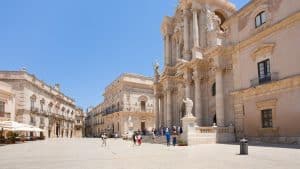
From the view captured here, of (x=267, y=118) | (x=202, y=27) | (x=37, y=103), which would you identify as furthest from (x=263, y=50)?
(x=37, y=103)

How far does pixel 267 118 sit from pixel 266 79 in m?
2.51

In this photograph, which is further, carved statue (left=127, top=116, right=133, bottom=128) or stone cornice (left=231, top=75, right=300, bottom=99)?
carved statue (left=127, top=116, right=133, bottom=128)

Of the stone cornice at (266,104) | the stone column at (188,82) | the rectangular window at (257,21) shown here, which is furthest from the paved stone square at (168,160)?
the stone column at (188,82)

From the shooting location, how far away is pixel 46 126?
4850cm

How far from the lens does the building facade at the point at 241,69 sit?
17.1 m

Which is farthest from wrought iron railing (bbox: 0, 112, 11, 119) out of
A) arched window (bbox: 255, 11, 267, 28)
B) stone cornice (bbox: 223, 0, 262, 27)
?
arched window (bbox: 255, 11, 267, 28)

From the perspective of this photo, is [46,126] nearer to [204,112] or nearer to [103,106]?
[103,106]

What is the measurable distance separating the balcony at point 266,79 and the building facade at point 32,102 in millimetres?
29516

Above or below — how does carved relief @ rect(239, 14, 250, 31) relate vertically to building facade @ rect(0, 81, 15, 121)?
above

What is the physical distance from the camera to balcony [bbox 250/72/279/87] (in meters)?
17.9

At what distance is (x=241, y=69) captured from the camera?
69.6 feet

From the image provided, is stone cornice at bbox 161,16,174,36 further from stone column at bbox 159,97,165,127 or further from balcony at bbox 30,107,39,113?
balcony at bbox 30,107,39,113

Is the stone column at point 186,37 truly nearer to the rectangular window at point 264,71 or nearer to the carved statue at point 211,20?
the carved statue at point 211,20

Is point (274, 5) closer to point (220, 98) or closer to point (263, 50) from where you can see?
point (263, 50)
